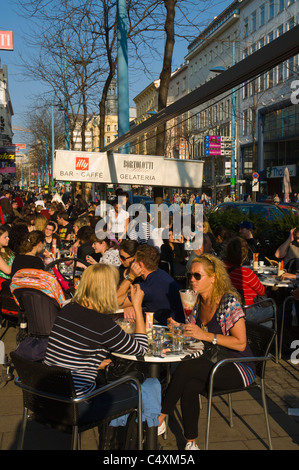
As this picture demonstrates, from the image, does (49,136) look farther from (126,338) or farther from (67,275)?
(126,338)

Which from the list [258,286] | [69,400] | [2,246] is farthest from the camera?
[2,246]

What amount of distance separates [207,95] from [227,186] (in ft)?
191

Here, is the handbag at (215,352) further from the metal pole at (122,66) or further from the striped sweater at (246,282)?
the metal pole at (122,66)

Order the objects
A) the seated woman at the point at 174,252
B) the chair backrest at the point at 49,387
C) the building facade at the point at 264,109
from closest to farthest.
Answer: the chair backrest at the point at 49,387, the seated woman at the point at 174,252, the building facade at the point at 264,109

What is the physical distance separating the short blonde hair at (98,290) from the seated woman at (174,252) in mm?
5974

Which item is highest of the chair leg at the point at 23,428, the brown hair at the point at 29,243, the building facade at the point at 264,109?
the building facade at the point at 264,109

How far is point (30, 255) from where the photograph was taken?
6.69 m

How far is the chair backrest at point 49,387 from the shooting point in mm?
3336

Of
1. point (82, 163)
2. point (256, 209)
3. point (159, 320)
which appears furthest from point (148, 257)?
point (256, 209)

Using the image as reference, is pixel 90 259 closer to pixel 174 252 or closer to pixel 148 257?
pixel 174 252

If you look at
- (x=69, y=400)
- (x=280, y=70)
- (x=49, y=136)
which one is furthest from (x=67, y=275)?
(x=49, y=136)

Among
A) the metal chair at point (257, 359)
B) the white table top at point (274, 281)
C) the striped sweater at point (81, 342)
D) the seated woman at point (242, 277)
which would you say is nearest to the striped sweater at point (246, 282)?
the seated woman at point (242, 277)

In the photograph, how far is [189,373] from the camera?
4.09 m

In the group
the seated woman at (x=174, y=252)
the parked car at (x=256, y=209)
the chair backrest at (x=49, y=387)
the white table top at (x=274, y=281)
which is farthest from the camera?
the parked car at (x=256, y=209)
